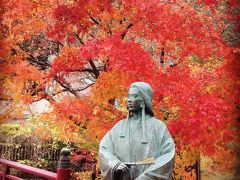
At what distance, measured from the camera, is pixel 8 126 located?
15.3m

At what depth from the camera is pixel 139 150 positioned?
362 cm

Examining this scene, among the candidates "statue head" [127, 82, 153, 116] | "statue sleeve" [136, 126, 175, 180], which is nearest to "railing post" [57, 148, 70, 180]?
"statue head" [127, 82, 153, 116]

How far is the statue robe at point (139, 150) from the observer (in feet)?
11.4

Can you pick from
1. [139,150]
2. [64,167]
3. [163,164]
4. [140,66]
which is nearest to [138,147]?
[139,150]

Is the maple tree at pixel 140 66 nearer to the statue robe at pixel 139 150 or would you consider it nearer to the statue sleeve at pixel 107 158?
the statue robe at pixel 139 150

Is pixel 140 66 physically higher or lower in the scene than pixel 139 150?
higher

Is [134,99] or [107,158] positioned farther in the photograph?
[134,99]

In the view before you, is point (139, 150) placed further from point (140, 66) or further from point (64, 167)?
point (140, 66)

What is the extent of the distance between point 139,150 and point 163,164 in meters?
0.31

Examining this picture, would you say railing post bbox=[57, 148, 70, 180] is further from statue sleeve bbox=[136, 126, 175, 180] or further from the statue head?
statue sleeve bbox=[136, 126, 175, 180]

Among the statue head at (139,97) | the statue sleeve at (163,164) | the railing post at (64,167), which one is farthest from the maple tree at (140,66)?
the statue sleeve at (163,164)

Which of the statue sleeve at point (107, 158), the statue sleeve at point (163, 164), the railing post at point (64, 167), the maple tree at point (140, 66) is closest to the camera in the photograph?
the statue sleeve at point (163, 164)

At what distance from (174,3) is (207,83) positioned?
2.08m

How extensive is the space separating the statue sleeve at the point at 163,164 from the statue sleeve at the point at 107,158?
32 centimetres
